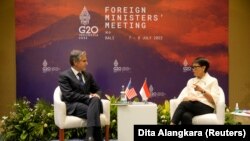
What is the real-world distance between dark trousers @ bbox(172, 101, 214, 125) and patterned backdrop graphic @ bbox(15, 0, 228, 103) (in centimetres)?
166

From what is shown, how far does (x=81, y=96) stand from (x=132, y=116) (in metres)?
0.72

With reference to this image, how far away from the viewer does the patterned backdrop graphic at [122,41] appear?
6.97m

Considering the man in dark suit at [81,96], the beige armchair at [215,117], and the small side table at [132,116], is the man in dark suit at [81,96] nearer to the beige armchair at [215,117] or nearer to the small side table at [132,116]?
the small side table at [132,116]

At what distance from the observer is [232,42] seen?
24.0ft

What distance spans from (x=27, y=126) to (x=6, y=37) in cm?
179

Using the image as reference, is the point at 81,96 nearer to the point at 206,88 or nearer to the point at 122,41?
the point at 206,88

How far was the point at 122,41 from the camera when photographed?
279 inches

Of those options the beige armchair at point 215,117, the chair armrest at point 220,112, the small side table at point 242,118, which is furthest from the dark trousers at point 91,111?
the small side table at point 242,118

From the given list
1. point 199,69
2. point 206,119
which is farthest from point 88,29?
point 206,119

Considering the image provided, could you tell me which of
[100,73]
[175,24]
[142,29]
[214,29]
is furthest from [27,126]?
[214,29]

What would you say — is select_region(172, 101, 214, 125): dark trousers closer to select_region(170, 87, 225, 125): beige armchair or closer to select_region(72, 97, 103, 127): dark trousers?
select_region(170, 87, 225, 125): beige armchair

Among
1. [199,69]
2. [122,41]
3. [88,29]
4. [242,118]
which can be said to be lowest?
[242,118]

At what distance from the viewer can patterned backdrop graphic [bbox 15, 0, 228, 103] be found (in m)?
6.97

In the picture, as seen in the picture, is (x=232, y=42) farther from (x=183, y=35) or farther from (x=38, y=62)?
(x=38, y=62)
